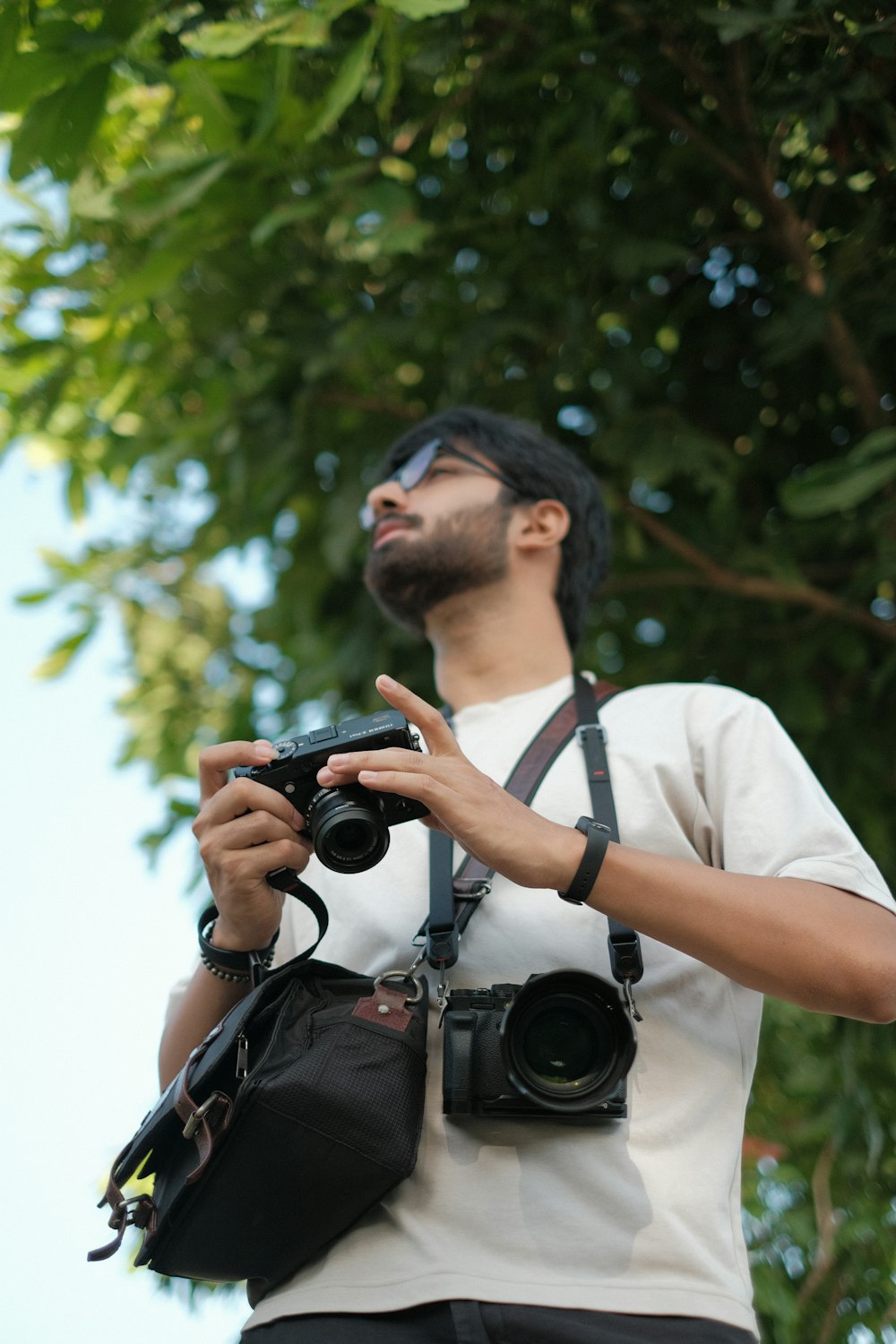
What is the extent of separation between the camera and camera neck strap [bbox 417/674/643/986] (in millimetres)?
1740

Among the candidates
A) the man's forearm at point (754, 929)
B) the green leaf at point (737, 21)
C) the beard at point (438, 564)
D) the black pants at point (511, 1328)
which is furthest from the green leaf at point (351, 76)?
the black pants at point (511, 1328)

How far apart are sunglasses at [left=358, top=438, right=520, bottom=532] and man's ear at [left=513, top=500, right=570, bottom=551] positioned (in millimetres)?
59

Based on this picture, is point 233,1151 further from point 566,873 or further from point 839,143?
point 839,143

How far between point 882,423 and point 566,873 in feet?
7.62

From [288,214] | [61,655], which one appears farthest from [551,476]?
[61,655]

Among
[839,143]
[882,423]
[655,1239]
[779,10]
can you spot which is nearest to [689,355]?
[882,423]

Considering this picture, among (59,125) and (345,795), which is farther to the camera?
(59,125)

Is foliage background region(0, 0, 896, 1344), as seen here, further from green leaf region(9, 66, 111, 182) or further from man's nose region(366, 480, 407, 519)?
man's nose region(366, 480, 407, 519)

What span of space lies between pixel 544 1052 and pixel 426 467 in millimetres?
1534

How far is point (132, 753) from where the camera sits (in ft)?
15.9

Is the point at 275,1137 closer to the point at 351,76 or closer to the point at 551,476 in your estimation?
the point at 551,476

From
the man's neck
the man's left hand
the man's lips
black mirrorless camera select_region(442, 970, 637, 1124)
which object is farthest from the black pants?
the man's lips

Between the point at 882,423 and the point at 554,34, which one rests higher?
the point at 554,34

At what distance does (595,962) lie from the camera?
6.11 feet
